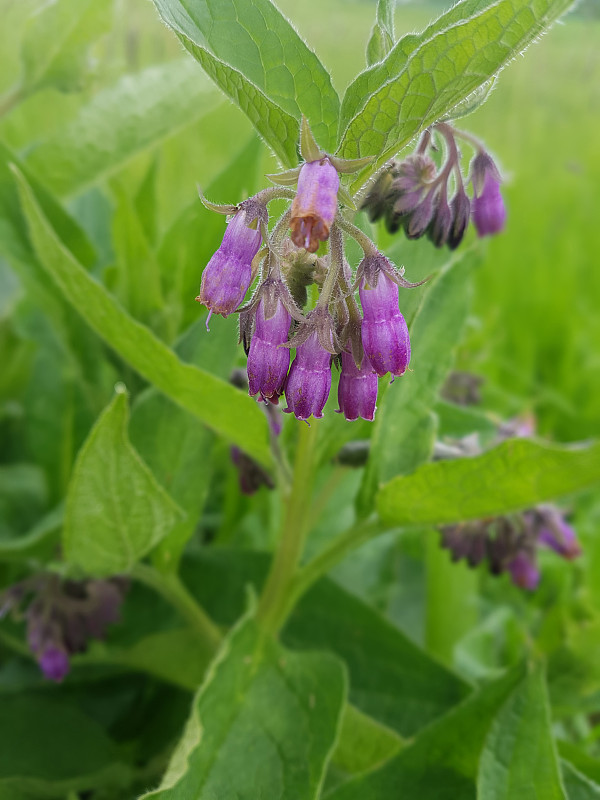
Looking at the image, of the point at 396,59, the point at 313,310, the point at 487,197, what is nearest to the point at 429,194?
the point at 487,197

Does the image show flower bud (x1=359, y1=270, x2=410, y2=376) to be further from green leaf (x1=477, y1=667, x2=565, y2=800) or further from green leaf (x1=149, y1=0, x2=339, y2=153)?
green leaf (x1=477, y1=667, x2=565, y2=800)

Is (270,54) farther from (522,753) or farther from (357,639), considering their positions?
(357,639)

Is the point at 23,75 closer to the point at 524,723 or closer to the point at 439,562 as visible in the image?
the point at 439,562

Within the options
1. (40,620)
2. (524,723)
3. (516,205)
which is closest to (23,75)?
(40,620)

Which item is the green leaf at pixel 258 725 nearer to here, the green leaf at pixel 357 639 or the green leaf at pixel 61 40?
the green leaf at pixel 357 639

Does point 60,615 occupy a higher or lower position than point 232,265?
lower

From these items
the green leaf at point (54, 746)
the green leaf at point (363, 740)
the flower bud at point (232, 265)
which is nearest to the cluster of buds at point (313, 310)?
the flower bud at point (232, 265)
